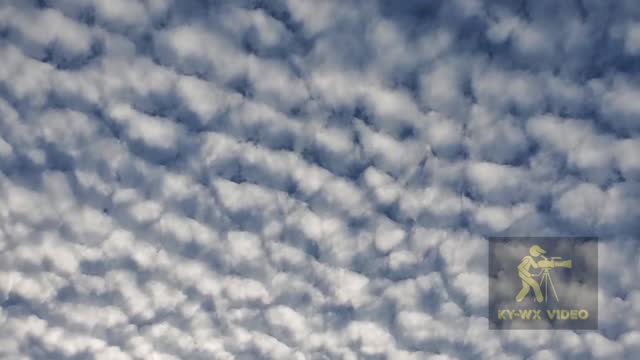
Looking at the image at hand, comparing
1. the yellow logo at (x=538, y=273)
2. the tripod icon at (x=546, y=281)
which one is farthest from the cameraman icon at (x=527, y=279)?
the tripod icon at (x=546, y=281)

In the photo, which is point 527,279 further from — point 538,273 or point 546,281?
point 546,281

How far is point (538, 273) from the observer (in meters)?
13.3

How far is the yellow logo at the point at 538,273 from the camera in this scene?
43.1ft

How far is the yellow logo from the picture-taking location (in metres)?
13.1

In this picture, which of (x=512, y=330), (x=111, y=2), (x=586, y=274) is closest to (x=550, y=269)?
(x=586, y=274)

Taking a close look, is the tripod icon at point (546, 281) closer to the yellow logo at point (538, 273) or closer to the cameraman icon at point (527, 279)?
the yellow logo at point (538, 273)

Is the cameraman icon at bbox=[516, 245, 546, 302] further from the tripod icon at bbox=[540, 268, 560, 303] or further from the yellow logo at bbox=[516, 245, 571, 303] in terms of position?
the tripod icon at bbox=[540, 268, 560, 303]

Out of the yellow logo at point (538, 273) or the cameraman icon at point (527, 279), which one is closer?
the yellow logo at point (538, 273)

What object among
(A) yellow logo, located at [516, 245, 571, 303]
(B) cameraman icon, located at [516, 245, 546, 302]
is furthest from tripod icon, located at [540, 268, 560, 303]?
(B) cameraman icon, located at [516, 245, 546, 302]

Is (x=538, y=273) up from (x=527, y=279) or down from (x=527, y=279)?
up

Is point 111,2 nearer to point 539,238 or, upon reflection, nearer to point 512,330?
point 539,238

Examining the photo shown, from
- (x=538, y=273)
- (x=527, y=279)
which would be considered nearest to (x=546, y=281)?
(x=538, y=273)

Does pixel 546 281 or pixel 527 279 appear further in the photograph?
pixel 527 279

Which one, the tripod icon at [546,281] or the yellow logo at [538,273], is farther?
the tripod icon at [546,281]
